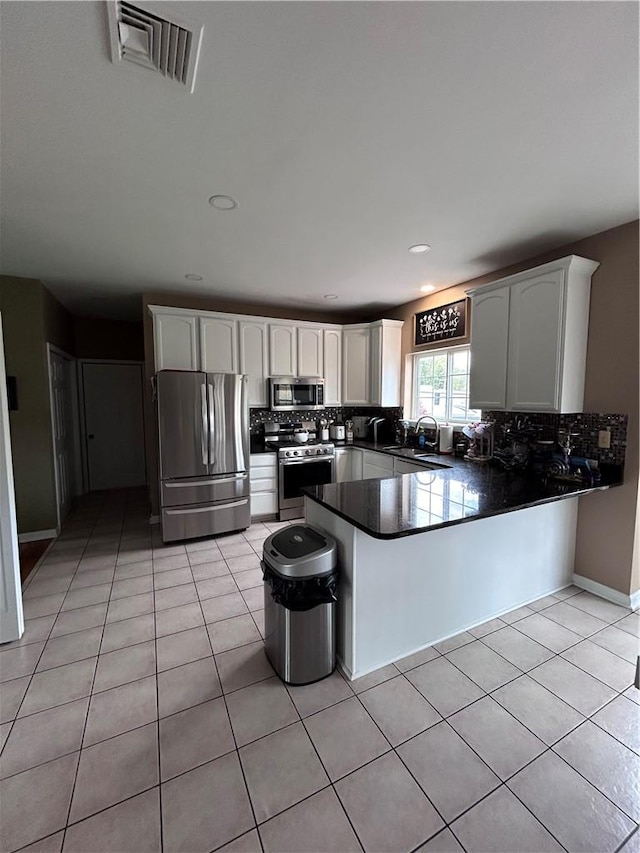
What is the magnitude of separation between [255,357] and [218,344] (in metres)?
0.46

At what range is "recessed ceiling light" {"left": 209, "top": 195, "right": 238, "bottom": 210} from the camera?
2.12m

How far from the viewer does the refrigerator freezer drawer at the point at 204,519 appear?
3.63 m

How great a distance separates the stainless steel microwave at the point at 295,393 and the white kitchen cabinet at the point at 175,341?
974 millimetres

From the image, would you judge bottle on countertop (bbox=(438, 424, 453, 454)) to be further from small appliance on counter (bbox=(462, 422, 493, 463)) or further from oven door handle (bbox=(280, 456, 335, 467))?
oven door handle (bbox=(280, 456, 335, 467))

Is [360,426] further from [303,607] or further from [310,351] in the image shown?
[303,607]

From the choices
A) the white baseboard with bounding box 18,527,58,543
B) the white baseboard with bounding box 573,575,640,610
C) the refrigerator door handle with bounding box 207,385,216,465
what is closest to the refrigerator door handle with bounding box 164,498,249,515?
the refrigerator door handle with bounding box 207,385,216,465

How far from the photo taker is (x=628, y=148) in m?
1.70

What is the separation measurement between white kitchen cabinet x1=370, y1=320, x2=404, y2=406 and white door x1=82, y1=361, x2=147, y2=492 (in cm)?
388

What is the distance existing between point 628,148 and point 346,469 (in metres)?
3.74

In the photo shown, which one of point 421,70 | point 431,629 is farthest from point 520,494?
point 421,70

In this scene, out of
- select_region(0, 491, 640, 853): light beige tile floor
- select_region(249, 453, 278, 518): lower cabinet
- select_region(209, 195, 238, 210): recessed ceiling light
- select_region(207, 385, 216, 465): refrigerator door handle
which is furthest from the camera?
select_region(249, 453, 278, 518): lower cabinet

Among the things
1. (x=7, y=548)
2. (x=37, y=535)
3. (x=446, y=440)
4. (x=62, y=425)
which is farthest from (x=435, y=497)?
(x=62, y=425)

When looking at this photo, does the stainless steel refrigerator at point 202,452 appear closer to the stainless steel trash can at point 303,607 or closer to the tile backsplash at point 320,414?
the tile backsplash at point 320,414

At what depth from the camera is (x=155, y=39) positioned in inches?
46.4
